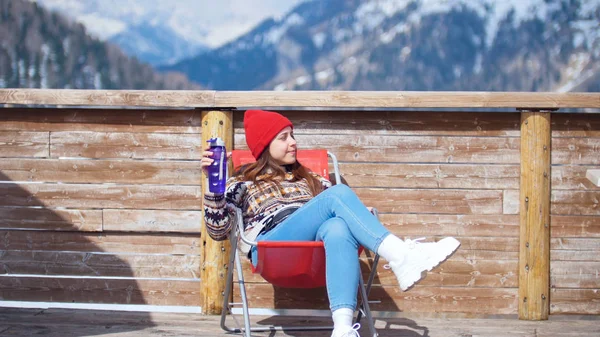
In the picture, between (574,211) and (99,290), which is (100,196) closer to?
(99,290)

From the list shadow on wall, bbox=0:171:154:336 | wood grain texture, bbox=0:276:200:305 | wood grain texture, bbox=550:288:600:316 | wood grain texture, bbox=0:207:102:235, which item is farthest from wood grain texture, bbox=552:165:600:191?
wood grain texture, bbox=0:207:102:235

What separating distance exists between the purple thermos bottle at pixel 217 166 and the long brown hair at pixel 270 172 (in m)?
0.37

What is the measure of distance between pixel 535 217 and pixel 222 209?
1510 millimetres

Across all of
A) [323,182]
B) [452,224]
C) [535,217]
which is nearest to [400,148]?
[452,224]

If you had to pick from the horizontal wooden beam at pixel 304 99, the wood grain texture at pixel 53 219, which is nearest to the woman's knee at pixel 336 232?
the horizontal wooden beam at pixel 304 99

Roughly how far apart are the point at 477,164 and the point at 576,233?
0.55 m

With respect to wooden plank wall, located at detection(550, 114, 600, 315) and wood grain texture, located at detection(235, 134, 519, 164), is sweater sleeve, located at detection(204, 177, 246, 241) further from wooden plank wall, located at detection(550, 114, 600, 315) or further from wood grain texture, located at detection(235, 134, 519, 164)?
wooden plank wall, located at detection(550, 114, 600, 315)

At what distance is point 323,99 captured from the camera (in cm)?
331

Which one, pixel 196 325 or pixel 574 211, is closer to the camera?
pixel 196 325

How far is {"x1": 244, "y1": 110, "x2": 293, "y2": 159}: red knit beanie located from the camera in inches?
116

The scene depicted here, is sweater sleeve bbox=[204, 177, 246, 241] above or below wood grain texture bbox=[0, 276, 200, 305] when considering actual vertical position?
above

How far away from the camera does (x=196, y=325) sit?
3.24m

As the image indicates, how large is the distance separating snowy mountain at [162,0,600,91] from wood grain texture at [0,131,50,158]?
141 m

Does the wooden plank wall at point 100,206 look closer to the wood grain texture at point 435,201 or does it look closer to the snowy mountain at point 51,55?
the wood grain texture at point 435,201
